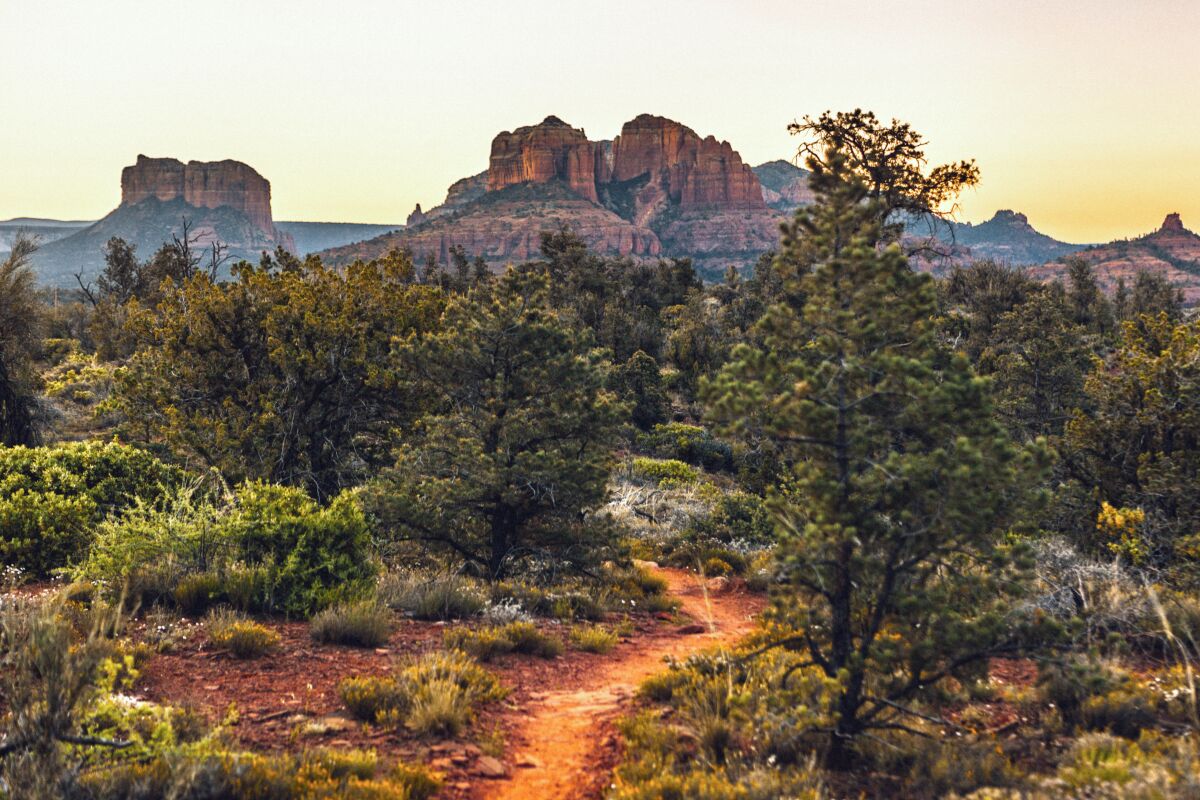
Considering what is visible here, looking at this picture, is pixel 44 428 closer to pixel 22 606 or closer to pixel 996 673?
pixel 22 606

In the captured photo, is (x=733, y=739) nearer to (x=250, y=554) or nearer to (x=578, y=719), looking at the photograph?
(x=578, y=719)

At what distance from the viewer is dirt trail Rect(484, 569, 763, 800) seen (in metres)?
4.64

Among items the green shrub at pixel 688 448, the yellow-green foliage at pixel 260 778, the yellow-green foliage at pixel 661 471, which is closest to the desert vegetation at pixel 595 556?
the yellow-green foliage at pixel 260 778

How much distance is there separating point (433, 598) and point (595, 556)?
2785 mm

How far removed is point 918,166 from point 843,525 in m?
13.3

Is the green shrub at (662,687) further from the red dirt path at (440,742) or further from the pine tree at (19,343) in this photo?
the pine tree at (19,343)

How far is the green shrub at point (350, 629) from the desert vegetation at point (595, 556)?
4cm

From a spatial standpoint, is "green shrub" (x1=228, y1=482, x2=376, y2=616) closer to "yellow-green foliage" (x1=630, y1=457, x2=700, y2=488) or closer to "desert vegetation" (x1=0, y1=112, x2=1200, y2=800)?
"desert vegetation" (x1=0, y1=112, x2=1200, y2=800)

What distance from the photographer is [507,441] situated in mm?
9695

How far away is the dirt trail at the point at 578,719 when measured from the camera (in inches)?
183

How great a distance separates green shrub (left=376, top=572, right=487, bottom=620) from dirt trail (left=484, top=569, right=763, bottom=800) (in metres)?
1.99

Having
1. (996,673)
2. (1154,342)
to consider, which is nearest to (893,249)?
(996,673)

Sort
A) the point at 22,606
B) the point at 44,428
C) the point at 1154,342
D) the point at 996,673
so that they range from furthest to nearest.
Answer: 1. the point at 44,428
2. the point at 1154,342
3. the point at 996,673
4. the point at 22,606

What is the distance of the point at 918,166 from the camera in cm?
1495
